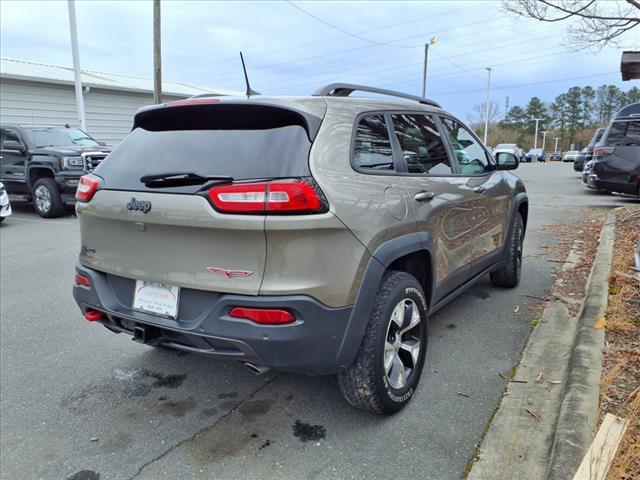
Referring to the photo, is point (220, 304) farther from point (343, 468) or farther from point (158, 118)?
point (158, 118)

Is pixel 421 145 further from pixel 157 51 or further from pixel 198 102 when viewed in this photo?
pixel 157 51

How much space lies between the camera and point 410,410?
286cm

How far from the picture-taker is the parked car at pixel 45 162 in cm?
1024

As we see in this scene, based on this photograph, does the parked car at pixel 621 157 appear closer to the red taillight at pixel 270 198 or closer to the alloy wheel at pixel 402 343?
the alloy wheel at pixel 402 343

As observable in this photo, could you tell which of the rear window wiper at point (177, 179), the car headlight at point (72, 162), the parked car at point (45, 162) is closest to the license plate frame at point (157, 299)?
the rear window wiper at point (177, 179)

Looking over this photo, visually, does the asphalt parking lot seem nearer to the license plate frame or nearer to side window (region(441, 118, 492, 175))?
the license plate frame

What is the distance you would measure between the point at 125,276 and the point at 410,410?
1819 millimetres

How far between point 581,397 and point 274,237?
75.6 inches

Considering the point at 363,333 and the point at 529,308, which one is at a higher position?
the point at 363,333

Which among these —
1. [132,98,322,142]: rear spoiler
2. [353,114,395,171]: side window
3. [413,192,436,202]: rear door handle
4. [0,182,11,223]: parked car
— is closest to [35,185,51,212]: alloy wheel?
[0,182,11,223]: parked car

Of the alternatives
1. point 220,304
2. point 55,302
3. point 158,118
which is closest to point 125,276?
point 220,304

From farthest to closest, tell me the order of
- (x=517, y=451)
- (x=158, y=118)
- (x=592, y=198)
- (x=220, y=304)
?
1. (x=592, y=198)
2. (x=158, y=118)
3. (x=517, y=451)
4. (x=220, y=304)

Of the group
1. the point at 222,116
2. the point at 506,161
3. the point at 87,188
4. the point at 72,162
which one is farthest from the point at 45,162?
the point at 506,161

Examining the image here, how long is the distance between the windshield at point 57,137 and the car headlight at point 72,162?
1.15 m
